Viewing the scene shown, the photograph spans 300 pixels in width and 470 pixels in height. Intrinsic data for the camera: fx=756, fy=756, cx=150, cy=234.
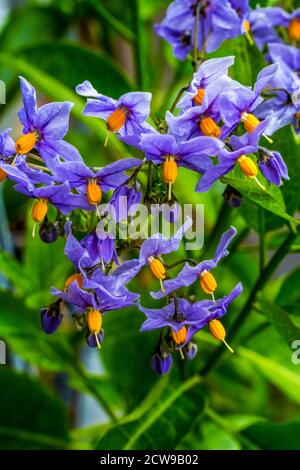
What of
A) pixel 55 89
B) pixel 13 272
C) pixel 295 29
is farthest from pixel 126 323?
pixel 295 29

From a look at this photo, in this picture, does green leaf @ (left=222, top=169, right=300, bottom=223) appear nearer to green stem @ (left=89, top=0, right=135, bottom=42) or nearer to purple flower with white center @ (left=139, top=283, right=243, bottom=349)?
purple flower with white center @ (left=139, top=283, right=243, bottom=349)

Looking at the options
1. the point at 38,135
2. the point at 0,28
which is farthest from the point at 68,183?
the point at 0,28

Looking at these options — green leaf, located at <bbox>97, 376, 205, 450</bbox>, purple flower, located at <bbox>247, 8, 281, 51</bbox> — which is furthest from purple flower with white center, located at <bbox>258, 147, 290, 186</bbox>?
green leaf, located at <bbox>97, 376, 205, 450</bbox>

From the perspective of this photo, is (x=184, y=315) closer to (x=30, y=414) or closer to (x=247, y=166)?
(x=247, y=166)

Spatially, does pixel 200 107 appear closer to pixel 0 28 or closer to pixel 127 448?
pixel 127 448

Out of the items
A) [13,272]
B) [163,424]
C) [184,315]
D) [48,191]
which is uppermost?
[48,191]

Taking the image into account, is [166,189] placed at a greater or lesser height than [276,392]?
greater
